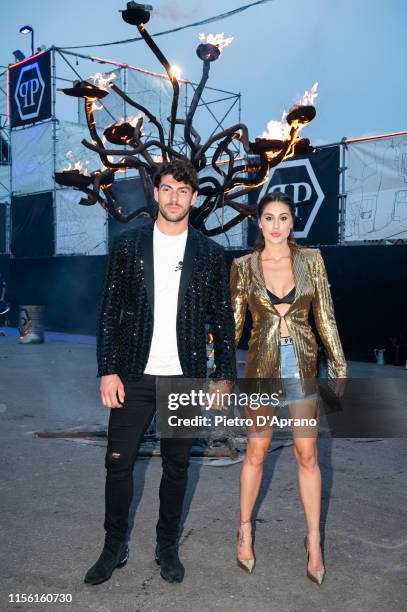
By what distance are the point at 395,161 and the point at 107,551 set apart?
10020mm

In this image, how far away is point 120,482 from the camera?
127 inches

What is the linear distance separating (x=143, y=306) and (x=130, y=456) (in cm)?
80

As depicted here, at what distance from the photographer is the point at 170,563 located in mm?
3324

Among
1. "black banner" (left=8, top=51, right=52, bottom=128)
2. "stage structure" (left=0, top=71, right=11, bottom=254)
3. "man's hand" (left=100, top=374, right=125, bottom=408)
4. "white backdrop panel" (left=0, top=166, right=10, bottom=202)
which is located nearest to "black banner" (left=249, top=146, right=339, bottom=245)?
"black banner" (left=8, top=51, right=52, bottom=128)

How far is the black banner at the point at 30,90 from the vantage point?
18953 mm

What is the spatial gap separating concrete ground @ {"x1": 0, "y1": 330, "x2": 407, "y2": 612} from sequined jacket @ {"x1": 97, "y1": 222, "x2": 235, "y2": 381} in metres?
1.12

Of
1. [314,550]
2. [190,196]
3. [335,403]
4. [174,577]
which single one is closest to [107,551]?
[174,577]

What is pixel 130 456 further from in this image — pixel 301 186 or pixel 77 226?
pixel 77 226

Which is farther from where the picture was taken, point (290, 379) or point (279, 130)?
point (279, 130)


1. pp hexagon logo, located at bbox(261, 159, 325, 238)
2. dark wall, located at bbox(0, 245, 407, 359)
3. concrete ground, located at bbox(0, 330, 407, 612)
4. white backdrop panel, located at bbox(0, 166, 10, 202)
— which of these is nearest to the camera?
concrete ground, located at bbox(0, 330, 407, 612)

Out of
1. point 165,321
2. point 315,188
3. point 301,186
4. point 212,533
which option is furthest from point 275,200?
point 301,186

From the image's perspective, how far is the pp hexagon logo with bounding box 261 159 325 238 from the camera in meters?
12.8

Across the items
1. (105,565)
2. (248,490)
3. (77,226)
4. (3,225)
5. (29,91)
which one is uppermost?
(29,91)

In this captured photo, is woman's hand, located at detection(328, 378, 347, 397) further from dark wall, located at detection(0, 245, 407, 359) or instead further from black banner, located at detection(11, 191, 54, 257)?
black banner, located at detection(11, 191, 54, 257)
